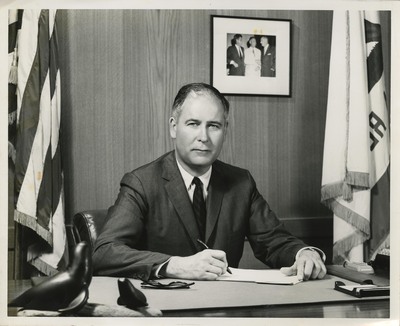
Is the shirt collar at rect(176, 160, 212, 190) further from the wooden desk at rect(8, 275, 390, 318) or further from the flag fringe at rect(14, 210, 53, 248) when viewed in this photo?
the flag fringe at rect(14, 210, 53, 248)

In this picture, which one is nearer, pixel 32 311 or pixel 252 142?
pixel 32 311

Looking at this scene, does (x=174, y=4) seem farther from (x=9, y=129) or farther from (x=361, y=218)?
(x=361, y=218)

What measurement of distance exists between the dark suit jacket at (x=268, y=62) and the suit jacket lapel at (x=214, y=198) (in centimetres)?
39

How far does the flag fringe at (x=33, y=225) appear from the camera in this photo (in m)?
1.83

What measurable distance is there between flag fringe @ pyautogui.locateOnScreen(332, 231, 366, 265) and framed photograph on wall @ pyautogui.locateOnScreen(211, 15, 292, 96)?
0.65 metres

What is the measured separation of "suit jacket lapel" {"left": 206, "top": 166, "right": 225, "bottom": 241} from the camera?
5.92 feet

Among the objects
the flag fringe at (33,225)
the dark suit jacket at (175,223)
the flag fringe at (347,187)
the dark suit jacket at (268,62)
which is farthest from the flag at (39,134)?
the flag fringe at (347,187)

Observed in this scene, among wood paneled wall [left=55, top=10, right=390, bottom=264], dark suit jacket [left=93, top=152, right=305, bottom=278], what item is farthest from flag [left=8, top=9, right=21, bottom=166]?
dark suit jacket [left=93, top=152, right=305, bottom=278]

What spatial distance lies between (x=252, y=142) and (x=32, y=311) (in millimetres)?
976

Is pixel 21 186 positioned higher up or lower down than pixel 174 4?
lower down

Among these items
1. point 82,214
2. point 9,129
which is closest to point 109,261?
point 82,214

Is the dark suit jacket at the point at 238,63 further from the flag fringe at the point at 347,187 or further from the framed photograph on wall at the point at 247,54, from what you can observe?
the flag fringe at the point at 347,187

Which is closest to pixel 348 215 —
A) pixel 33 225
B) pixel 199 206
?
pixel 199 206

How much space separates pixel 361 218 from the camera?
190 cm
